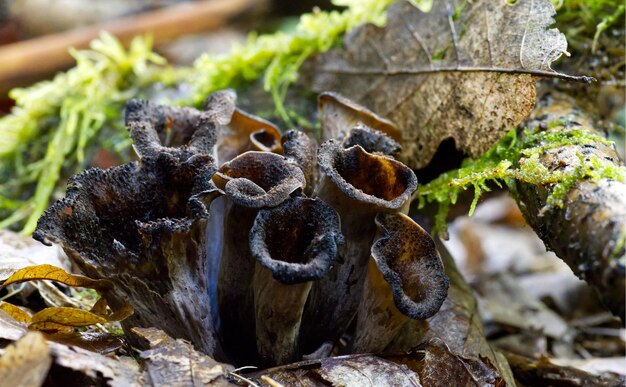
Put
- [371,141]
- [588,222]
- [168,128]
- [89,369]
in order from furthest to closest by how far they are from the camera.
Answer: [168,128] < [371,141] < [588,222] < [89,369]

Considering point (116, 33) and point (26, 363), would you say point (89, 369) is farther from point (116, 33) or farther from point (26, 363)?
point (116, 33)

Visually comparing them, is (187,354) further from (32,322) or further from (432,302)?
(432,302)

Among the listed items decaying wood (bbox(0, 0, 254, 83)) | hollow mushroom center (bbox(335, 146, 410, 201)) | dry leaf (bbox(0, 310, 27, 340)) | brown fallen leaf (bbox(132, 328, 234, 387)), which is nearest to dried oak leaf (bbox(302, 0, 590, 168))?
hollow mushroom center (bbox(335, 146, 410, 201))

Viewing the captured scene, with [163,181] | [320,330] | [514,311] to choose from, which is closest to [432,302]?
[320,330]

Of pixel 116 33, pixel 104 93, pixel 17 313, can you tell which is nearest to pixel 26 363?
pixel 17 313

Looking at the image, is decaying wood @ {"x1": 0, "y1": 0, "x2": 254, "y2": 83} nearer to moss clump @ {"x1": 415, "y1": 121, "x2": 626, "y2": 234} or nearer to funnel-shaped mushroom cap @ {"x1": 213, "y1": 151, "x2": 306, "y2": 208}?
funnel-shaped mushroom cap @ {"x1": 213, "y1": 151, "x2": 306, "y2": 208}
